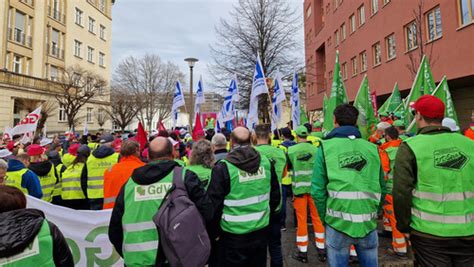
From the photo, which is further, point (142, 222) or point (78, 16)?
point (78, 16)

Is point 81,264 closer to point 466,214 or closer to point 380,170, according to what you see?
point 380,170

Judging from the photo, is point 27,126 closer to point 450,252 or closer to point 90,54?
point 450,252

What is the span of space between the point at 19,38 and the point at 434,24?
1231 inches

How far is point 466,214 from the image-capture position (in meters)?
2.44

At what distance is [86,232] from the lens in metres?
4.08

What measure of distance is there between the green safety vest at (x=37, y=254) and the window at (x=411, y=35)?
19244 millimetres

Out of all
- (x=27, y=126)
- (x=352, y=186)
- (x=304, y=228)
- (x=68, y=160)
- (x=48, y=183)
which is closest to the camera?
(x=352, y=186)

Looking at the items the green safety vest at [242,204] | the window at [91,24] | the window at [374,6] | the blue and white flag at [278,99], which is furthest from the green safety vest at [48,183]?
the window at [91,24]

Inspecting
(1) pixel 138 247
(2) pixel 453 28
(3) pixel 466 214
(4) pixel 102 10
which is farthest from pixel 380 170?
(4) pixel 102 10

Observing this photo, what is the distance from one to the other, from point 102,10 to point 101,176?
4342cm

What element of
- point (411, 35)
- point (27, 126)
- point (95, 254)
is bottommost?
point (95, 254)

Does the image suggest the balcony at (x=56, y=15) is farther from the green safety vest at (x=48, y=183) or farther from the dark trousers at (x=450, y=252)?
the dark trousers at (x=450, y=252)

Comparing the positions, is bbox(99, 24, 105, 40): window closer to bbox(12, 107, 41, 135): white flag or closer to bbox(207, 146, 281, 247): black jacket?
bbox(12, 107, 41, 135): white flag

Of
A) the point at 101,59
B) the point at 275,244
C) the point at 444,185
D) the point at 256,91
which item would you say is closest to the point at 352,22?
the point at 256,91
